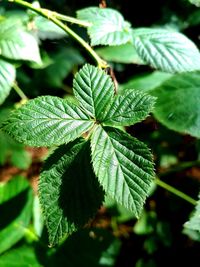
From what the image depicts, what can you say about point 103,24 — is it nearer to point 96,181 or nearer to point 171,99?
point 171,99

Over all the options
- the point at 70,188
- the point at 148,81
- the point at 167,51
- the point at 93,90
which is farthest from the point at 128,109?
the point at 148,81

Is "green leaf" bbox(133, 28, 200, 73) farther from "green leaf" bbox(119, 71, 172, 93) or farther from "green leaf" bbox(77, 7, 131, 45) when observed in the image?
"green leaf" bbox(119, 71, 172, 93)

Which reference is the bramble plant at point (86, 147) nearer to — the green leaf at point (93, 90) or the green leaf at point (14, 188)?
the green leaf at point (93, 90)

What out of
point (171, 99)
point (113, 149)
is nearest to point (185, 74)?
point (171, 99)

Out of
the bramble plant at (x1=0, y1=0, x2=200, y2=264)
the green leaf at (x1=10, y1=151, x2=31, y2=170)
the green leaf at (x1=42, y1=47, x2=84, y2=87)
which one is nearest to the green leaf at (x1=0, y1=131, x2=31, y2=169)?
the green leaf at (x1=10, y1=151, x2=31, y2=170)

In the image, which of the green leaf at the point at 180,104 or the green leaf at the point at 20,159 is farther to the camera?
the green leaf at the point at 20,159

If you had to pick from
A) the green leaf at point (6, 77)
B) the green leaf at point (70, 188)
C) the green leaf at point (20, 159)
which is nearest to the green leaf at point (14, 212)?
the green leaf at point (6, 77)

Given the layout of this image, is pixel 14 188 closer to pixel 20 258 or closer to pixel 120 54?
pixel 20 258
